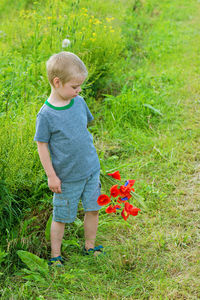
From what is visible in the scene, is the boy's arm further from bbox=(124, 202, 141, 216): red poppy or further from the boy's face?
bbox=(124, 202, 141, 216): red poppy

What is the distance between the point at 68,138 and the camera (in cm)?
212

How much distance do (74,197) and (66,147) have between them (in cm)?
33

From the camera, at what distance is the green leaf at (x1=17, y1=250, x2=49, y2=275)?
2.22m

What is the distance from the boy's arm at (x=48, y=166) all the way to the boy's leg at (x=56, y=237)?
31 centimetres

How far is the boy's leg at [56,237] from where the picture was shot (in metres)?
2.35

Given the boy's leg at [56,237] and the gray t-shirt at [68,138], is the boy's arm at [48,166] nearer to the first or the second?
the gray t-shirt at [68,138]

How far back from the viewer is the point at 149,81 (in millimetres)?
4816

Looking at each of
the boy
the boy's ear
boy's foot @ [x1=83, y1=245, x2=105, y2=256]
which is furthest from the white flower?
boy's foot @ [x1=83, y1=245, x2=105, y2=256]

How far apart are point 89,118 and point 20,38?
10.5ft

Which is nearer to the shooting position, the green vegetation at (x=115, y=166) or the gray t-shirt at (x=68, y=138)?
the gray t-shirt at (x=68, y=138)

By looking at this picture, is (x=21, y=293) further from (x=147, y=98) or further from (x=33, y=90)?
(x=147, y=98)

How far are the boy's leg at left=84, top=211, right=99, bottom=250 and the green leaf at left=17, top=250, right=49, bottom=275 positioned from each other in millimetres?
338

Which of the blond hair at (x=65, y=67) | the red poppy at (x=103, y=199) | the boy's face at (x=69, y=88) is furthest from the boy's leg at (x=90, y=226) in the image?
the blond hair at (x=65, y=67)

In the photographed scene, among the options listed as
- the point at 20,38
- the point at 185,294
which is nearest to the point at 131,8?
the point at 20,38
